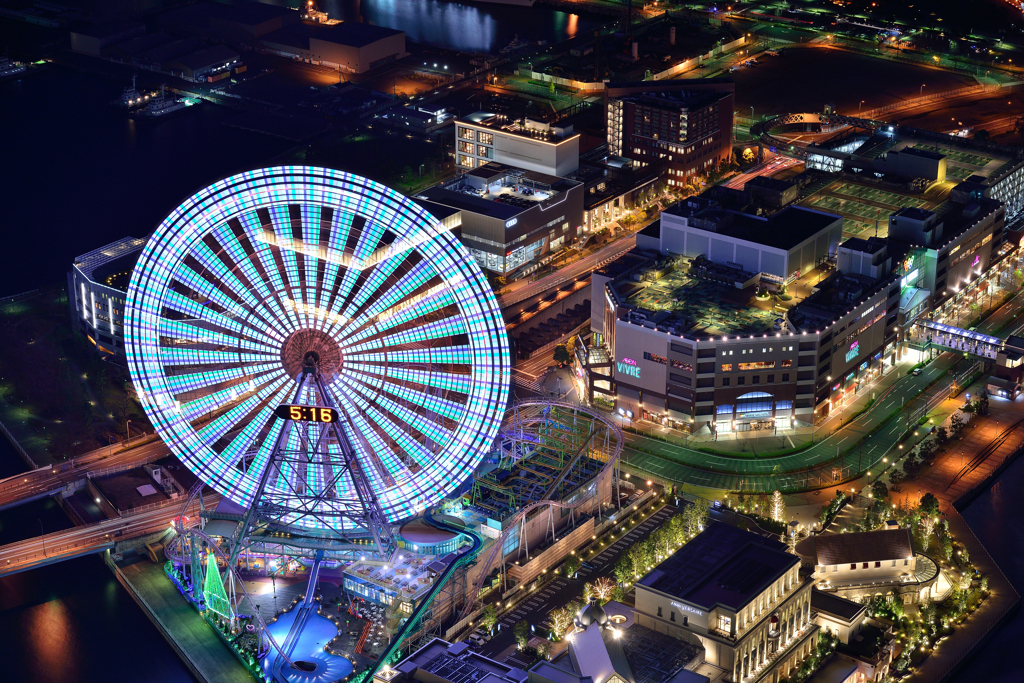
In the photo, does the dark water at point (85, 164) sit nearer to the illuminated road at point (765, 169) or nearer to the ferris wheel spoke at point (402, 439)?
the illuminated road at point (765, 169)

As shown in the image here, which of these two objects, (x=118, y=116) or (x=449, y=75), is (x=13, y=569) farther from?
(x=449, y=75)

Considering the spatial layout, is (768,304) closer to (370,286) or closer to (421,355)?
(421,355)

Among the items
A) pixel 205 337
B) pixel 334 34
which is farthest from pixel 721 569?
pixel 334 34

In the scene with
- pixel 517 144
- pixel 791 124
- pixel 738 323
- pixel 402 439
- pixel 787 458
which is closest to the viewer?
pixel 402 439

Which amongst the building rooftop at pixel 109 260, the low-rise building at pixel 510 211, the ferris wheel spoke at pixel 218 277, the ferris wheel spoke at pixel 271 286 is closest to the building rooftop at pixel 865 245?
the low-rise building at pixel 510 211

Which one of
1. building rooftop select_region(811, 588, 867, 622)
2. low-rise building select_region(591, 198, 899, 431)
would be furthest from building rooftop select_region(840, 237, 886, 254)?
building rooftop select_region(811, 588, 867, 622)

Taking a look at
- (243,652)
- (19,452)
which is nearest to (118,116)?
(19,452)
